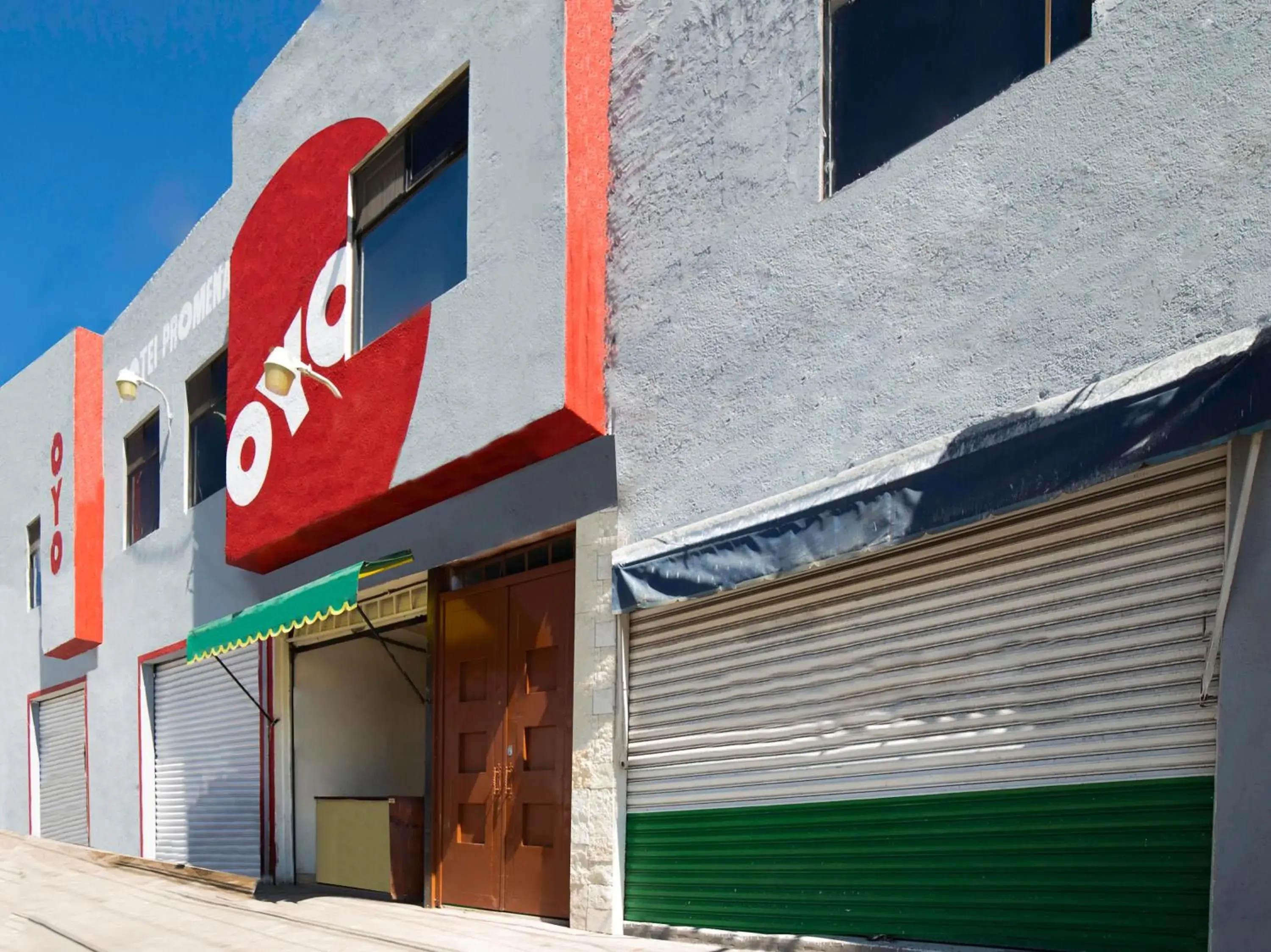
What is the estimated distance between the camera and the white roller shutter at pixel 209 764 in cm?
1127

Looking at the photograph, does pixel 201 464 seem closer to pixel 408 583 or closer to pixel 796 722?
pixel 408 583

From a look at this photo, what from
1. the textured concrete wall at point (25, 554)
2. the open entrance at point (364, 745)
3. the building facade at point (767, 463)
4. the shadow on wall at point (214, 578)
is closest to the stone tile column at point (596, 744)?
the building facade at point (767, 463)

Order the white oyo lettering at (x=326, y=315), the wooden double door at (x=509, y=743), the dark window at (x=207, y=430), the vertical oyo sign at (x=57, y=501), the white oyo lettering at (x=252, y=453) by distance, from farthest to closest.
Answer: the vertical oyo sign at (x=57, y=501)
the dark window at (x=207, y=430)
the white oyo lettering at (x=252, y=453)
the white oyo lettering at (x=326, y=315)
the wooden double door at (x=509, y=743)

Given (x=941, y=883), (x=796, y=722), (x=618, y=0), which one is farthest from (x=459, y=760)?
(x=618, y=0)

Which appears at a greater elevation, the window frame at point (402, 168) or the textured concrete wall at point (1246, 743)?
the window frame at point (402, 168)

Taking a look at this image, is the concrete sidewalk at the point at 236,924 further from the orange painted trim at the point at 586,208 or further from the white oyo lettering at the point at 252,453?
the white oyo lettering at the point at 252,453

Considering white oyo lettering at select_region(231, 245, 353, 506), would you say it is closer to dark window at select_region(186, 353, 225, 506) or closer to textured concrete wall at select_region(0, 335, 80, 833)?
dark window at select_region(186, 353, 225, 506)

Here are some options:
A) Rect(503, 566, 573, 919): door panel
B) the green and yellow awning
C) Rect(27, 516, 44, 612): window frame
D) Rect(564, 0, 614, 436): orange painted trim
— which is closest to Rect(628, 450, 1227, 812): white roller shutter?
Rect(503, 566, 573, 919): door panel

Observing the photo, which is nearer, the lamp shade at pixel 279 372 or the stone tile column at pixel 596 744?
the stone tile column at pixel 596 744

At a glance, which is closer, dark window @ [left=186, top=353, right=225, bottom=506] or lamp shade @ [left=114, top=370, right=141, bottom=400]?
lamp shade @ [left=114, top=370, right=141, bottom=400]

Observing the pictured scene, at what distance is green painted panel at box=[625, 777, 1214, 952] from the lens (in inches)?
170

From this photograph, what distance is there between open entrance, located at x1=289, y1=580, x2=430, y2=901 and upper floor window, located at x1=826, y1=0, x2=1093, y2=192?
497cm

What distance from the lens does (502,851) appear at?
795 centimetres

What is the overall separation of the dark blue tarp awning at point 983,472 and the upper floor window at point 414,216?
9.97ft
